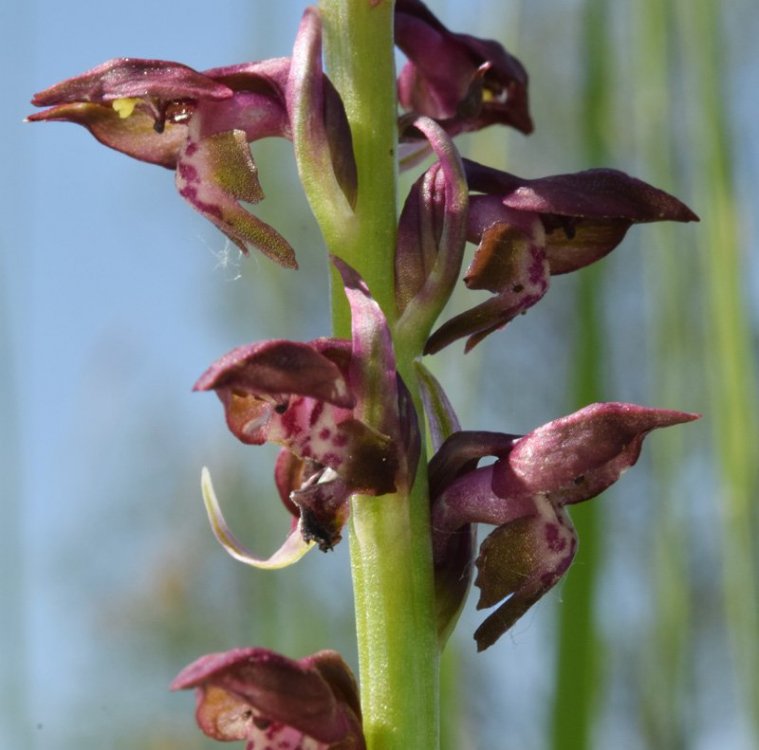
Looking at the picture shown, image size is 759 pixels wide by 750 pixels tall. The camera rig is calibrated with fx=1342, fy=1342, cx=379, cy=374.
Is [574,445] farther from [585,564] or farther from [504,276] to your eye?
[585,564]

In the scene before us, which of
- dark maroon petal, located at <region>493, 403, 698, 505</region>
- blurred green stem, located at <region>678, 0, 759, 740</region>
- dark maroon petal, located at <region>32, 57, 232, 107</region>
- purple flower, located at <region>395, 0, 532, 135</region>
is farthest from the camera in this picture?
blurred green stem, located at <region>678, 0, 759, 740</region>

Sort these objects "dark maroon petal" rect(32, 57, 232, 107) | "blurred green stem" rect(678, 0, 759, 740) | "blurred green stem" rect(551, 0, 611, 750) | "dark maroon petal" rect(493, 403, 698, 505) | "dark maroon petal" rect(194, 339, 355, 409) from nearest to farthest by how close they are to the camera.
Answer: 1. "dark maroon petal" rect(194, 339, 355, 409)
2. "dark maroon petal" rect(493, 403, 698, 505)
3. "dark maroon petal" rect(32, 57, 232, 107)
4. "blurred green stem" rect(551, 0, 611, 750)
5. "blurred green stem" rect(678, 0, 759, 740)

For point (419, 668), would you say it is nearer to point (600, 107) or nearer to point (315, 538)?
point (315, 538)

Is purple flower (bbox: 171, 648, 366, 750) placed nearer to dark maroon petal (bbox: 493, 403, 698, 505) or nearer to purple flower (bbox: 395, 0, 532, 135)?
dark maroon petal (bbox: 493, 403, 698, 505)

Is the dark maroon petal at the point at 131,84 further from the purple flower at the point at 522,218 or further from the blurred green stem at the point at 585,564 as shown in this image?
the blurred green stem at the point at 585,564

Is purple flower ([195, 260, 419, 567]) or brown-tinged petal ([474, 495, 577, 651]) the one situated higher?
purple flower ([195, 260, 419, 567])

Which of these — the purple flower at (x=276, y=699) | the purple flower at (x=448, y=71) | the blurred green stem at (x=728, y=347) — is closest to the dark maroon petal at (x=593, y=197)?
the purple flower at (x=448, y=71)

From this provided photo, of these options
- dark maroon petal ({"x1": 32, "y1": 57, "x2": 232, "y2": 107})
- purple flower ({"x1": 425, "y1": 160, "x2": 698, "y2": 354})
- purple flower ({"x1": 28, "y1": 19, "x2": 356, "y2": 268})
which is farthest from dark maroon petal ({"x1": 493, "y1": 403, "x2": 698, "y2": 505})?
dark maroon petal ({"x1": 32, "y1": 57, "x2": 232, "y2": 107})

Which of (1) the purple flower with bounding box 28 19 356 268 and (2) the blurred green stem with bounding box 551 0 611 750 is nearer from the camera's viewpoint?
(1) the purple flower with bounding box 28 19 356 268

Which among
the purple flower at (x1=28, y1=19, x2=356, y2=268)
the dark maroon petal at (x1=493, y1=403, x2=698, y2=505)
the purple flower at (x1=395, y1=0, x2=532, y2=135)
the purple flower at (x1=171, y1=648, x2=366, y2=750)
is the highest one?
the purple flower at (x1=395, y1=0, x2=532, y2=135)
